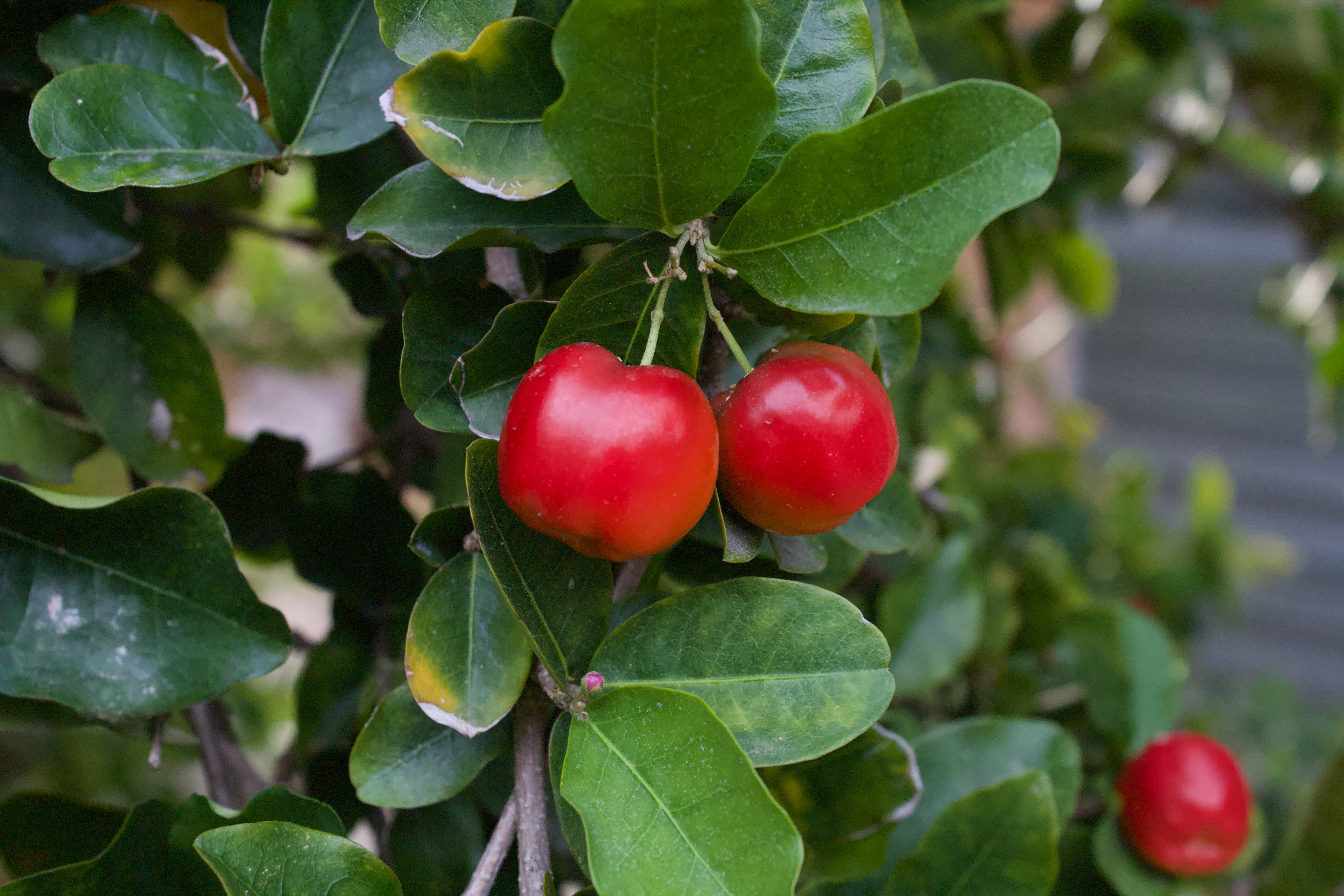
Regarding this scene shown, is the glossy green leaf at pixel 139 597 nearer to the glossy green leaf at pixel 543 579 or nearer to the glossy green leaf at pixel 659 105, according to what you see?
the glossy green leaf at pixel 543 579

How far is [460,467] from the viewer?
0.71 m

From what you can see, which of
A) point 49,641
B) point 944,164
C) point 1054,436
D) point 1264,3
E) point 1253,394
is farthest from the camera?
point 1253,394

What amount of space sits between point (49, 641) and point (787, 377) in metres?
0.42

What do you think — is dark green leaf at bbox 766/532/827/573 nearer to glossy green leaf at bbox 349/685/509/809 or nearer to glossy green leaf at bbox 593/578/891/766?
glossy green leaf at bbox 593/578/891/766

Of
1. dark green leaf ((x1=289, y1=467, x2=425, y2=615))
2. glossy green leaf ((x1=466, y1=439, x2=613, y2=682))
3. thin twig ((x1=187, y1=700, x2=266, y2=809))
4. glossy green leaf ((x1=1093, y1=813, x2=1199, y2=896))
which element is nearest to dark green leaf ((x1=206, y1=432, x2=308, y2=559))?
dark green leaf ((x1=289, y1=467, x2=425, y2=615))

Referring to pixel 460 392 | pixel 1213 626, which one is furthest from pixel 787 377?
pixel 1213 626

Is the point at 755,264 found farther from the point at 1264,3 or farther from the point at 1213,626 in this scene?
the point at 1213,626

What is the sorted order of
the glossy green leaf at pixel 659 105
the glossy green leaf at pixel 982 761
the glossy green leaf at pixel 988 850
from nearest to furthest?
the glossy green leaf at pixel 659 105
the glossy green leaf at pixel 988 850
the glossy green leaf at pixel 982 761

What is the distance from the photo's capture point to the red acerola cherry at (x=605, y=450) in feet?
1.23

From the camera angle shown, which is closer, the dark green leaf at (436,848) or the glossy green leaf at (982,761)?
the dark green leaf at (436,848)

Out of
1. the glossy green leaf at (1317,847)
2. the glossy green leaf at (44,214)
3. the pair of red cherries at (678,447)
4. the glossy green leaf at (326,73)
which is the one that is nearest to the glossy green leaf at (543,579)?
the pair of red cherries at (678,447)

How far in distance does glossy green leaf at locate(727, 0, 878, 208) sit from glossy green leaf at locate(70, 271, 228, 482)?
1.40 feet

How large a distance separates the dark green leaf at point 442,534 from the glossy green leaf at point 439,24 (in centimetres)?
22

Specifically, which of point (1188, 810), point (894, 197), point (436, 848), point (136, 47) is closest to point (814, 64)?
point (894, 197)
